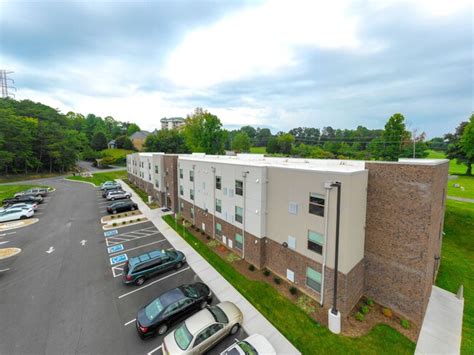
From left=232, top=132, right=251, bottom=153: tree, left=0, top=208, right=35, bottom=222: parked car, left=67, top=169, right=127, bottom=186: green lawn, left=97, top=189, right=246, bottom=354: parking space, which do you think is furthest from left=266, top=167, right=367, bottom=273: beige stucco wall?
left=232, top=132, right=251, bottom=153: tree

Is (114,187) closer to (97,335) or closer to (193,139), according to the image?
(193,139)

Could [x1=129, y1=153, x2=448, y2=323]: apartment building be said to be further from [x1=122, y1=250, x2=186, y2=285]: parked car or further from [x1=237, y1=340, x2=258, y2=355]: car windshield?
[x1=122, y1=250, x2=186, y2=285]: parked car

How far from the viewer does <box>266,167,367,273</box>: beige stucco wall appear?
948 centimetres

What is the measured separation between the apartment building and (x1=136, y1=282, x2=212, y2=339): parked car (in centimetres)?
491

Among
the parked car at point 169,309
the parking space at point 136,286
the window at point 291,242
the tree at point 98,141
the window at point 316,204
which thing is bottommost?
the parking space at point 136,286

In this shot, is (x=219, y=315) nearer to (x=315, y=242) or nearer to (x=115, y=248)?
(x=315, y=242)

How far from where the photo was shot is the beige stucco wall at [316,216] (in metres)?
9.48

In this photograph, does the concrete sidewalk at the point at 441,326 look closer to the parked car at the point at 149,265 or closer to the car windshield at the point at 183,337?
the car windshield at the point at 183,337

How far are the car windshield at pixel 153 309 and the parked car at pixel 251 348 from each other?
3.70 meters

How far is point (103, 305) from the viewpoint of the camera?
10.8 meters

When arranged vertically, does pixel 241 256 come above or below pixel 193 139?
below

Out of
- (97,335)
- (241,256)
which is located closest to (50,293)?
(97,335)

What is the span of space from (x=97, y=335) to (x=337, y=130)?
13382cm

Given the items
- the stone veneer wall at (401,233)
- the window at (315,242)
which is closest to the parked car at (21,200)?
the window at (315,242)
